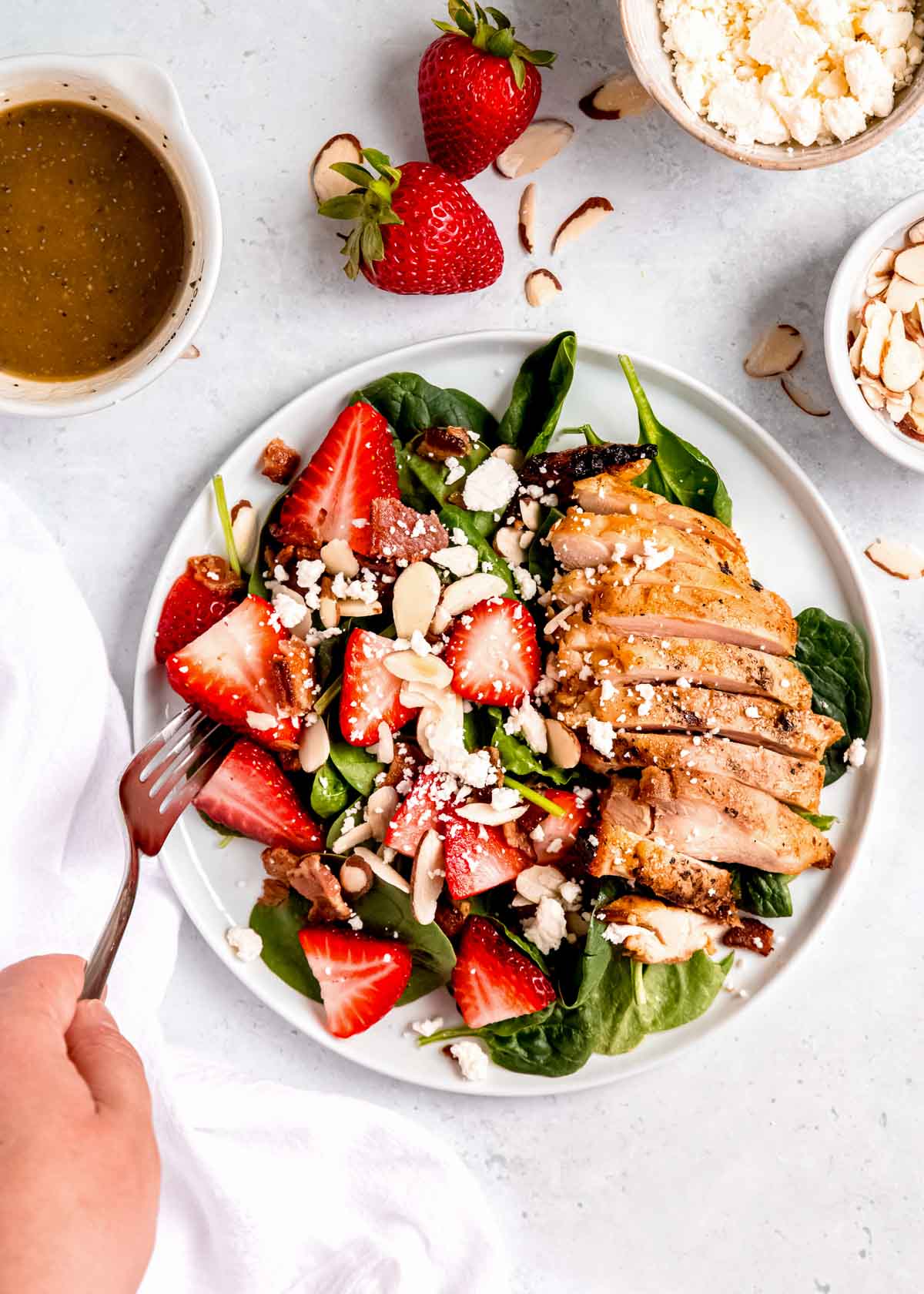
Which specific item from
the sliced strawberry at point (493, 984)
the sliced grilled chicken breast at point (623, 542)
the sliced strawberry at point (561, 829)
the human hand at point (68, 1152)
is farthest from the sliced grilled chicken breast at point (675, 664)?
the human hand at point (68, 1152)

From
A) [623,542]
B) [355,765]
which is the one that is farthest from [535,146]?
[355,765]

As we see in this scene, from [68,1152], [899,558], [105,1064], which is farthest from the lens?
[899,558]

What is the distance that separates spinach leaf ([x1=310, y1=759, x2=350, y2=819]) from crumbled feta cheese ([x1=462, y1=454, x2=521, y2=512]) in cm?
59

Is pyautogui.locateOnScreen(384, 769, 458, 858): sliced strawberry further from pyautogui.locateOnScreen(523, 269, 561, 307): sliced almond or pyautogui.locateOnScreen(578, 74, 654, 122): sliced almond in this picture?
pyautogui.locateOnScreen(578, 74, 654, 122): sliced almond

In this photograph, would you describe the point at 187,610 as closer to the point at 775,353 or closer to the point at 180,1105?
the point at 180,1105

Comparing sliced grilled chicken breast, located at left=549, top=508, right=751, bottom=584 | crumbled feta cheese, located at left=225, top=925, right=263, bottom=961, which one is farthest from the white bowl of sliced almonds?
crumbled feta cheese, located at left=225, top=925, right=263, bottom=961

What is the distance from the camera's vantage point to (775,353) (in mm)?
2367

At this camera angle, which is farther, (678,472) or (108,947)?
(678,472)

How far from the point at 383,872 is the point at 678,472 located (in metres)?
1.00

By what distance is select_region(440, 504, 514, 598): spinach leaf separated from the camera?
2229mm

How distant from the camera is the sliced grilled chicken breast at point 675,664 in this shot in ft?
6.86

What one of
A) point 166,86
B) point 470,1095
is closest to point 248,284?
point 166,86

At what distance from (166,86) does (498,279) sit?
73 centimetres

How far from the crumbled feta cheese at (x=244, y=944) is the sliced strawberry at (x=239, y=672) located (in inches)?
15.9
